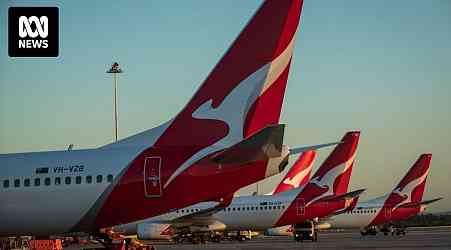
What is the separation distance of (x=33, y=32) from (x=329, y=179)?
28426 millimetres

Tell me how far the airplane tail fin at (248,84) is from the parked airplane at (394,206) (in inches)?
1366

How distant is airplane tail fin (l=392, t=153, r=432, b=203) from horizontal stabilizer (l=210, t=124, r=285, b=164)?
3973cm

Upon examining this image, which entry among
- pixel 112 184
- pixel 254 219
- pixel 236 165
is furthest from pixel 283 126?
pixel 254 219

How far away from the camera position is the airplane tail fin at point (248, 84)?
676 inches

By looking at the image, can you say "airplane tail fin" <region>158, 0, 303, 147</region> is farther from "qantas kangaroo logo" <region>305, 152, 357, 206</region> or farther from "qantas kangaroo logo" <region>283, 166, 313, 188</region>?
"qantas kangaroo logo" <region>283, 166, 313, 188</region>

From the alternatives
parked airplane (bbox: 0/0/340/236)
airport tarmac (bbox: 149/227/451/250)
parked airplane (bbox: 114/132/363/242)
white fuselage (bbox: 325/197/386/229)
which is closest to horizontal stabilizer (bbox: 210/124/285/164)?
parked airplane (bbox: 0/0/340/236)

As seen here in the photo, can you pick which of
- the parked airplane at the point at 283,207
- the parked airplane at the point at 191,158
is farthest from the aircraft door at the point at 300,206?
the parked airplane at the point at 191,158

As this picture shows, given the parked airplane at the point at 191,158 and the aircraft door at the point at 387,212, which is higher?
the parked airplane at the point at 191,158

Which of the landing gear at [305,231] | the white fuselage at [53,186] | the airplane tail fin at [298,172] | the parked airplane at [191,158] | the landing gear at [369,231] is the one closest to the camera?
the parked airplane at [191,158]

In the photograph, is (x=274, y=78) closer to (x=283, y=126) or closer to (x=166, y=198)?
(x=283, y=126)

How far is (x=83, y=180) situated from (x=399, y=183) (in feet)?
135

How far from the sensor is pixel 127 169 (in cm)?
1716

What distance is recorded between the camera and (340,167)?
44594 mm

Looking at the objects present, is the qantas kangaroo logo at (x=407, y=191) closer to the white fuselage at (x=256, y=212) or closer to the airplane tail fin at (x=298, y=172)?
the airplane tail fin at (x=298, y=172)
